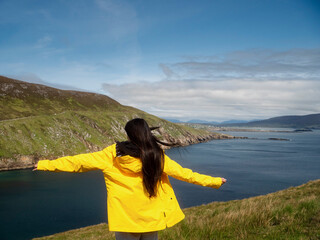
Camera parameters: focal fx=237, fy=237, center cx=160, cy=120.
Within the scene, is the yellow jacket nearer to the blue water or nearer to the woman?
the woman

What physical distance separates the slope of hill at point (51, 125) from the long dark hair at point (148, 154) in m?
49.0

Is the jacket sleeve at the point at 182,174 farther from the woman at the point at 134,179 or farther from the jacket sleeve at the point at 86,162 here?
the jacket sleeve at the point at 86,162

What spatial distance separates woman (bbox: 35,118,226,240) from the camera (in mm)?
3572

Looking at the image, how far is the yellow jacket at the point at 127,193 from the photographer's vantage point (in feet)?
11.8

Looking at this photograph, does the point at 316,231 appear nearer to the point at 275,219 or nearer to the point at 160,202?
the point at 275,219

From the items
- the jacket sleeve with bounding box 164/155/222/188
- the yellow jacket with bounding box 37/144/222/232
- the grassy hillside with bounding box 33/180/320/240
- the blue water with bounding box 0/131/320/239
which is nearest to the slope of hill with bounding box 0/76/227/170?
the blue water with bounding box 0/131/320/239

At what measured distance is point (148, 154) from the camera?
3576 mm

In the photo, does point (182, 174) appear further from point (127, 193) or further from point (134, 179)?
point (127, 193)

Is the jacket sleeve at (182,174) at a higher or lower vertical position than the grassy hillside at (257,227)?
higher

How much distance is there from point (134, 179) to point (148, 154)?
462 mm

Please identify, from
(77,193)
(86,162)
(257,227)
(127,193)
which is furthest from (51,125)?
(127,193)

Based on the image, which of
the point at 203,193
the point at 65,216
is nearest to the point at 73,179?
the point at 65,216

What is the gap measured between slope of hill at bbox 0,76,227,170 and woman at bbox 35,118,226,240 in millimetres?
48894

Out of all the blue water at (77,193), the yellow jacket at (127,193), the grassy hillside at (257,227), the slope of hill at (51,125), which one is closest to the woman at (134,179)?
the yellow jacket at (127,193)
